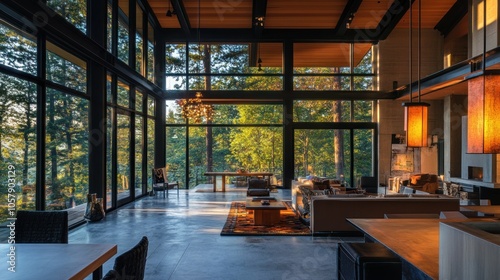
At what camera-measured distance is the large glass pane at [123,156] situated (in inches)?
368

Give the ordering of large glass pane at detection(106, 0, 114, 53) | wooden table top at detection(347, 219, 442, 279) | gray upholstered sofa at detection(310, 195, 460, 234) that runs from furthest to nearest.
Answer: large glass pane at detection(106, 0, 114, 53) → gray upholstered sofa at detection(310, 195, 460, 234) → wooden table top at detection(347, 219, 442, 279)

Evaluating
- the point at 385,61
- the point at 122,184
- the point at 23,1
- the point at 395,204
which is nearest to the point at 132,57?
the point at 122,184

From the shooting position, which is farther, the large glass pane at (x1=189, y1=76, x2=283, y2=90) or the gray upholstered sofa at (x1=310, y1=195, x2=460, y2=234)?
the large glass pane at (x1=189, y1=76, x2=283, y2=90)

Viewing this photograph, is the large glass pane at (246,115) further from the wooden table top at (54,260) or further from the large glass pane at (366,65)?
the wooden table top at (54,260)

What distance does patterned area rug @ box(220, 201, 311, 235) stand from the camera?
6662mm

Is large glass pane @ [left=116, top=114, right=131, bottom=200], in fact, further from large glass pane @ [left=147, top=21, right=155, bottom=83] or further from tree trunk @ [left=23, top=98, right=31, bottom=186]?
tree trunk @ [left=23, top=98, right=31, bottom=186]

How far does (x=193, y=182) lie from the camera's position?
547 inches

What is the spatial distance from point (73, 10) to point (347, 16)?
8409mm

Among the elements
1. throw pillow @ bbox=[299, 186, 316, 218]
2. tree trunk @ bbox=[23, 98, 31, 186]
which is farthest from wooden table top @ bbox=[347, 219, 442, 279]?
tree trunk @ bbox=[23, 98, 31, 186]

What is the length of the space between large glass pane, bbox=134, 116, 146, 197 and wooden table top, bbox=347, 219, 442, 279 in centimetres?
844

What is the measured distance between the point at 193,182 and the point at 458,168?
9090mm

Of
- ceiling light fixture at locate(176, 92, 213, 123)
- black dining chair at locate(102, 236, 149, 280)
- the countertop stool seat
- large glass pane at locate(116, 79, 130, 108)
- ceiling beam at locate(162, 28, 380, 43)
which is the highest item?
ceiling beam at locate(162, 28, 380, 43)

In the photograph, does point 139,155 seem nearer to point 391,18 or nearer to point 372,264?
point 391,18

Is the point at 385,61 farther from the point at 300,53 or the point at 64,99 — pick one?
the point at 64,99
